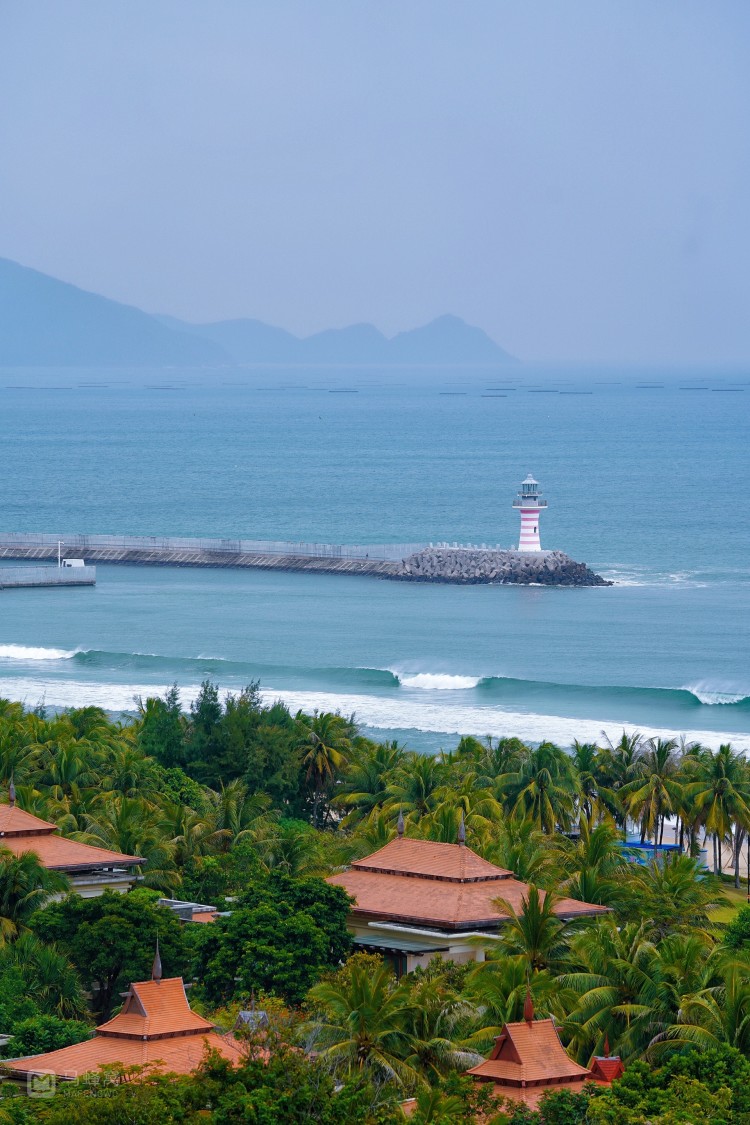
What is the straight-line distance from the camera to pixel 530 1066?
29.5m

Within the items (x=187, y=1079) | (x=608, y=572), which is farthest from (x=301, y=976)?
(x=608, y=572)

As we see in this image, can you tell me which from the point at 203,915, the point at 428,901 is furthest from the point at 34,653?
the point at 428,901

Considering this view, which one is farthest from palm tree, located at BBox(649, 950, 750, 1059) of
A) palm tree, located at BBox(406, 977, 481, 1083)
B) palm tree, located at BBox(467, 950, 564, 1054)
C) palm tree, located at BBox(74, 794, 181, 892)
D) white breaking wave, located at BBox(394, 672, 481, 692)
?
white breaking wave, located at BBox(394, 672, 481, 692)

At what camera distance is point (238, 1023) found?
30.3m

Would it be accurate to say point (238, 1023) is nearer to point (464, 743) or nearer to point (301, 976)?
point (301, 976)

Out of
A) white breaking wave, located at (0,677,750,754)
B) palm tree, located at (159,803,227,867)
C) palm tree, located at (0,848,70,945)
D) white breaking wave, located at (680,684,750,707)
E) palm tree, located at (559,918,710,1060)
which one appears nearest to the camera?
palm tree, located at (559,918,710,1060)

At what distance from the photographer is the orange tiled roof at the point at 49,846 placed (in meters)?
42.3

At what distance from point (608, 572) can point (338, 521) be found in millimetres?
43492

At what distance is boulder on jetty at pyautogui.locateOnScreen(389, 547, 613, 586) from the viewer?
414ft

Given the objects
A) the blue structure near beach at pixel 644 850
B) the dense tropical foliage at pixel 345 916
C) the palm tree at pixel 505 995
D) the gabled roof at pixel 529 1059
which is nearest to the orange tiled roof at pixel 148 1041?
the dense tropical foliage at pixel 345 916

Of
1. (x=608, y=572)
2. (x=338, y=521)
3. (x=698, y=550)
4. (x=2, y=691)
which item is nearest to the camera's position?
(x=2, y=691)

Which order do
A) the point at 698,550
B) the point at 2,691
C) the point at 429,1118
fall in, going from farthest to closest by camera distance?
1. the point at 698,550
2. the point at 2,691
3. the point at 429,1118

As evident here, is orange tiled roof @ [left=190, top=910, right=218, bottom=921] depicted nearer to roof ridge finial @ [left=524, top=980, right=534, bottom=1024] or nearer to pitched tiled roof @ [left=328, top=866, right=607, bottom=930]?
pitched tiled roof @ [left=328, top=866, right=607, bottom=930]

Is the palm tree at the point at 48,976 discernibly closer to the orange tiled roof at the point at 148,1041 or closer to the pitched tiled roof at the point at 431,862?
the orange tiled roof at the point at 148,1041
